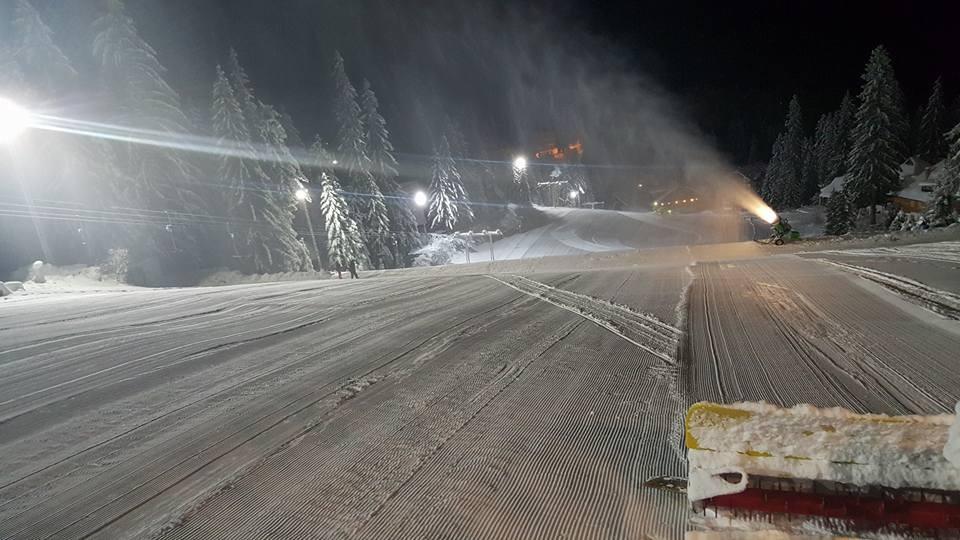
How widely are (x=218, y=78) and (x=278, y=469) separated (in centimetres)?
3323

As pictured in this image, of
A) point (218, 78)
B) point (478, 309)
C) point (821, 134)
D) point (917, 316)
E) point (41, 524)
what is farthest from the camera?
point (821, 134)

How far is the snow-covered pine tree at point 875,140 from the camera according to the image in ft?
90.3

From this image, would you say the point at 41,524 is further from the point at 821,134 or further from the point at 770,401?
the point at 821,134

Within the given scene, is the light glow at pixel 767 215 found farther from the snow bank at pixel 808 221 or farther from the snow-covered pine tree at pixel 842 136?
the snow-covered pine tree at pixel 842 136

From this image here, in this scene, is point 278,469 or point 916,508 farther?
point 278,469

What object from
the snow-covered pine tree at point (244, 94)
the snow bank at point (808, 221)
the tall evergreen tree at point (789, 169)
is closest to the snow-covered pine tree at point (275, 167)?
the snow-covered pine tree at point (244, 94)

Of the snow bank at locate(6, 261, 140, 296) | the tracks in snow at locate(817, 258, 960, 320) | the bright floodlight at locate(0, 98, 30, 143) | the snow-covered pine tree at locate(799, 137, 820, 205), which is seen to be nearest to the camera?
the tracks in snow at locate(817, 258, 960, 320)

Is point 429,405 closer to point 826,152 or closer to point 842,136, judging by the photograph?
point 842,136

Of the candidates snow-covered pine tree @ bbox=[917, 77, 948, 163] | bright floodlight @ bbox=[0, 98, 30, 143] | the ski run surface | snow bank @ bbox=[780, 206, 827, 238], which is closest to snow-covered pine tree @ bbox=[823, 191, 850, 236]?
snow bank @ bbox=[780, 206, 827, 238]

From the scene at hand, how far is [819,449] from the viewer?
1518 mm

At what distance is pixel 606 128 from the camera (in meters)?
95.4

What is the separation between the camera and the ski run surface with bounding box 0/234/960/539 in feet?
7.32

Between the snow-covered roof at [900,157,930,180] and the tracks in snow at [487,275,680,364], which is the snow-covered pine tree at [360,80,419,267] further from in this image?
the snow-covered roof at [900,157,930,180]

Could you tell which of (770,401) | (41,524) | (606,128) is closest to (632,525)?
(770,401)
